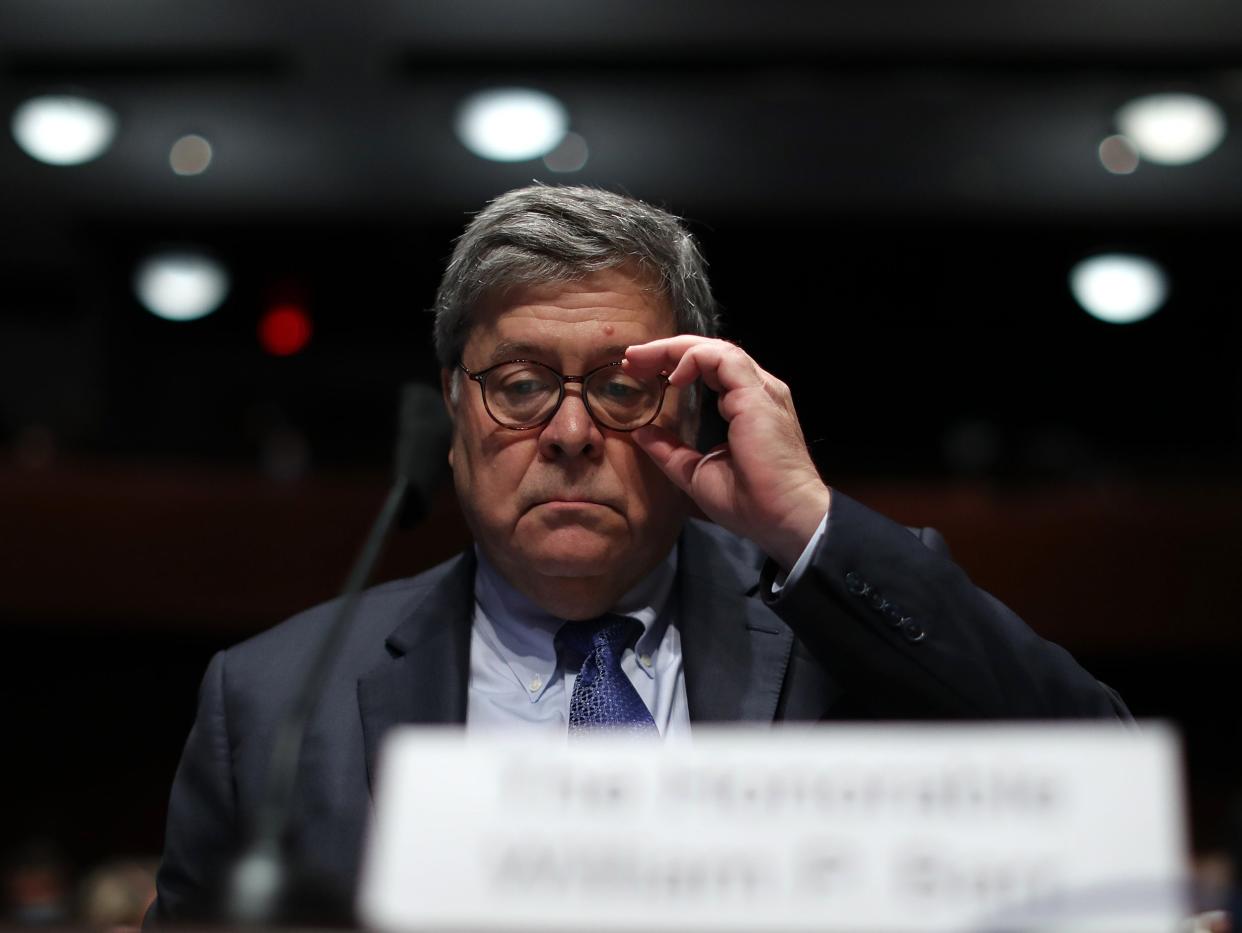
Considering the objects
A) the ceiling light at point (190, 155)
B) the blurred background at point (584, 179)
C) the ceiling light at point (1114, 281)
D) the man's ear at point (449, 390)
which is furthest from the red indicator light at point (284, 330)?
the man's ear at point (449, 390)

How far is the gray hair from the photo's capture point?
142 centimetres

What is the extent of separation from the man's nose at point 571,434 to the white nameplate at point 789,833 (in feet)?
2.20

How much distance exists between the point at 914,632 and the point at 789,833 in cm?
A: 55

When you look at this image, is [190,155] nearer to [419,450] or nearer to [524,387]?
[524,387]

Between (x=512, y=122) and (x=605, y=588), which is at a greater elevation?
(x=512, y=122)

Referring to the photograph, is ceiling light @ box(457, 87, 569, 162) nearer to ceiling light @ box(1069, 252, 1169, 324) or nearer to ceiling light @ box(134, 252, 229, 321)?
ceiling light @ box(134, 252, 229, 321)

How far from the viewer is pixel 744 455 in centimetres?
125

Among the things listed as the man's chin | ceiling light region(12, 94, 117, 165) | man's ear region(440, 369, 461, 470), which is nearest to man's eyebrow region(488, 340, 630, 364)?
man's ear region(440, 369, 461, 470)

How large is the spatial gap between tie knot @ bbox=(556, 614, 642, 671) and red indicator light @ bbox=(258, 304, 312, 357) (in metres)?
3.84

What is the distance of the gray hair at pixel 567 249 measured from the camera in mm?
1422

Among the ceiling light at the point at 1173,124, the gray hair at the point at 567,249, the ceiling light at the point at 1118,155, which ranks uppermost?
the ceiling light at the point at 1118,155

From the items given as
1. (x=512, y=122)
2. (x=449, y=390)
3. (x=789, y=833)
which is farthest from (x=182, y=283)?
(x=789, y=833)

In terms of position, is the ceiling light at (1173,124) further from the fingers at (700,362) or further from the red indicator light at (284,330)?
the red indicator light at (284,330)

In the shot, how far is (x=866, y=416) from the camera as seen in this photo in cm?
455
